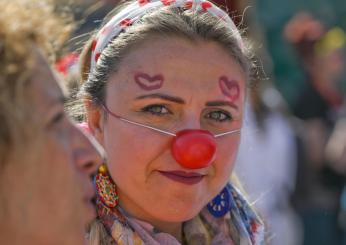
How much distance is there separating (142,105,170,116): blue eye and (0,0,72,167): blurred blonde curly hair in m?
0.76

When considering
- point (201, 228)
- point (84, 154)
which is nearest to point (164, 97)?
point (201, 228)

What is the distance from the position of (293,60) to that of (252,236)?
4.69m

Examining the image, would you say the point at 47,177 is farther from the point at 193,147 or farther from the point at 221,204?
the point at 221,204

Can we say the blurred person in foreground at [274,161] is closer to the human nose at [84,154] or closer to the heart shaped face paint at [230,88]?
the heart shaped face paint at [230,88]

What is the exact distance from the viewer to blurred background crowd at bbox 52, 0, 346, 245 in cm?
566

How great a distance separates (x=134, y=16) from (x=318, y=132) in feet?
12.5

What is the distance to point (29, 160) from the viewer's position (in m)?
1.89

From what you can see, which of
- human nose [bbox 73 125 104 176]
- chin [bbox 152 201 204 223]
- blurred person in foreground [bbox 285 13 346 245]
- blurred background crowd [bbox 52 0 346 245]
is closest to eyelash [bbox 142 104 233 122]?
chin [bbox 152 201 204 223]

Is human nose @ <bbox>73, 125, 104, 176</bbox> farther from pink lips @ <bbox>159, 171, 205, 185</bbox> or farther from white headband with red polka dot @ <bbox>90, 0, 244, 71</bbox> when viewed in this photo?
white headband with red polka dot @ <bbox>90, 0, 244, 71</bbox>

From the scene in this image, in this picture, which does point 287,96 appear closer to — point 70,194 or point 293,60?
point 293,60

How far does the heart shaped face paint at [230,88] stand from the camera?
2801 mm

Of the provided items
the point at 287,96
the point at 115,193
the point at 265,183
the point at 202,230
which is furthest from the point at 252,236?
the point at 287,96

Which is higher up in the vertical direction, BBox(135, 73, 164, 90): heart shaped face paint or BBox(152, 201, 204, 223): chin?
BBox(135, 73, 164, 90): heart shaped face paint

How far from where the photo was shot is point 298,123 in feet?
20.8
